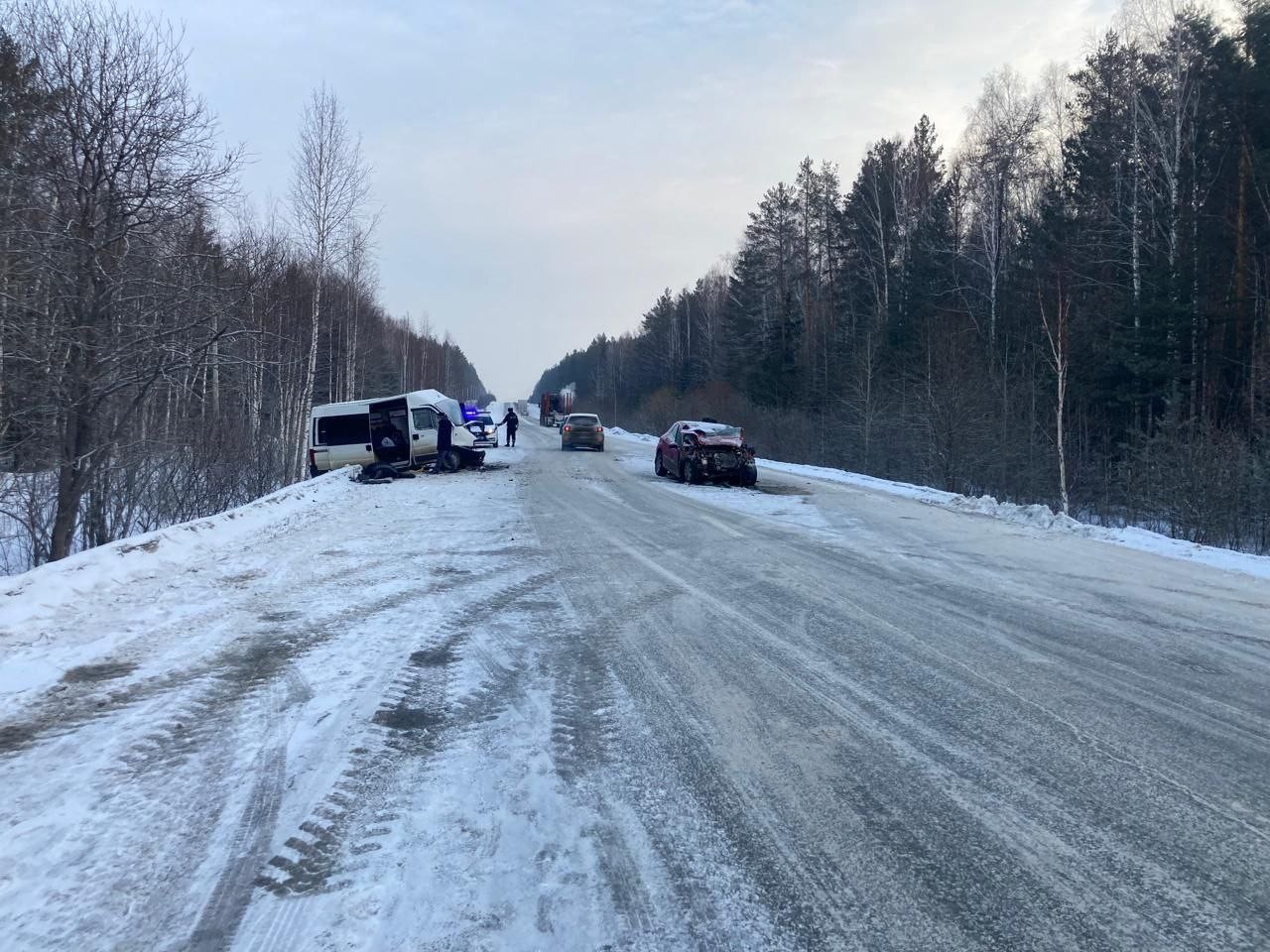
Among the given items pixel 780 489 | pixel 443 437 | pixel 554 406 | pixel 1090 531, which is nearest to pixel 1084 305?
pixel 780 489

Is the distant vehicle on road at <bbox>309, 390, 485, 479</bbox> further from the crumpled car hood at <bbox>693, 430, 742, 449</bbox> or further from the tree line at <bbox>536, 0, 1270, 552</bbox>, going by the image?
the tree line at <bbox>536, 0, 1270, 552</bbox>


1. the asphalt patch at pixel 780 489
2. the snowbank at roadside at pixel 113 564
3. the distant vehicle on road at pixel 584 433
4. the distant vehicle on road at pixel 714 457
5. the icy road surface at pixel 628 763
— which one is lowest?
the icy road surface at pixel 628 763

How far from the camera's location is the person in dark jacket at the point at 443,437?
22984 mm

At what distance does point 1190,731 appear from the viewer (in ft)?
13.4

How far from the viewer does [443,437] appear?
23.1 metres

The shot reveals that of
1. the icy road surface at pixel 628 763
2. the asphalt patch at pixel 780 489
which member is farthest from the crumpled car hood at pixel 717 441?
the icy road surface at pixel 628 763

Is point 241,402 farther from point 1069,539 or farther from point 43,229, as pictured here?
point 1069,539

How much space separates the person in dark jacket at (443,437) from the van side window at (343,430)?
95.5 inches

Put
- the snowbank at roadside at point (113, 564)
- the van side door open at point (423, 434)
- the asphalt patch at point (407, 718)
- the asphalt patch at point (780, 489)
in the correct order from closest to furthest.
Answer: the asphalt patch at point (407, 718) < the snowbank at roadside at point (113, 564) < the asphalt patch at point (780, 489) < the van side door open at point (423, 434)

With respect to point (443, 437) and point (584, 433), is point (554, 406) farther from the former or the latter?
point (443, 437)

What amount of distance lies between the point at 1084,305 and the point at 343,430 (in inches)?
1047

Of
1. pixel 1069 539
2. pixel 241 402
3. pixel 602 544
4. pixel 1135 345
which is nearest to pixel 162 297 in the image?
pixel 602 544

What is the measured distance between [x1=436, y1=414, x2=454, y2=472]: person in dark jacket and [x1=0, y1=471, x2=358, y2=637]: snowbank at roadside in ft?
35.0

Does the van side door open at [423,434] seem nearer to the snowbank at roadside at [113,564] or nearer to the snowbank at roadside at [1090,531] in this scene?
the snowbank at roadside at [113,564]
